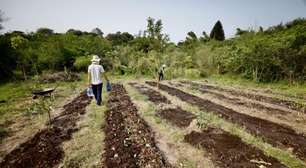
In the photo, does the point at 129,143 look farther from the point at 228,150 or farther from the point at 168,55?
the point at 168,55

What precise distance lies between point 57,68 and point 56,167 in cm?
1823

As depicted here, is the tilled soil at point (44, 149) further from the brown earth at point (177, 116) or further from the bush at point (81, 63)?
the bush at point (81, 63)

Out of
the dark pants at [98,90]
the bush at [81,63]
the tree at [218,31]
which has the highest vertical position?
the tree at [218,31]

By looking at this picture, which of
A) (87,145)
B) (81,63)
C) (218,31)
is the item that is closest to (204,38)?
(218,31)

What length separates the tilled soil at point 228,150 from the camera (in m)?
→ 3.75

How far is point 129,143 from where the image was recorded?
4582 mm

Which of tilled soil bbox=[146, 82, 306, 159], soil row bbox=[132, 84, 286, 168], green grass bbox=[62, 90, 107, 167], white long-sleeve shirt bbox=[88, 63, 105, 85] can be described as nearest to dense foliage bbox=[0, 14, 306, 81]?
white long-sleeve shirt bbox=[88, 63, 105, 85]

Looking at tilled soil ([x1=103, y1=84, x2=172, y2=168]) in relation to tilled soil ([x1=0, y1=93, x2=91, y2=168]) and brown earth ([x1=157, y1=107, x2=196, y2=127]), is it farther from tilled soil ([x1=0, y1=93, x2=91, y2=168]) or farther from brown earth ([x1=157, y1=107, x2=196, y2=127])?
tilled soil ([x1=0, y1=93, x2=91, y2=168])

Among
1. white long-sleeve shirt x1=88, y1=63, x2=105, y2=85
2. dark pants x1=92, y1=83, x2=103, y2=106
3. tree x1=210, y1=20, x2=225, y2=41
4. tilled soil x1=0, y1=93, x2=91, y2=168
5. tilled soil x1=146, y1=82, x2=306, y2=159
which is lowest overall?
tilled soil x1=0, y1=93, x2=91, y2=168

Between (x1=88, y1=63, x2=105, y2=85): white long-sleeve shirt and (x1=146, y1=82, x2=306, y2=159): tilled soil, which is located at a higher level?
(x1=88, y1=63, x2=105, y2=85): white long-sleeve shirt

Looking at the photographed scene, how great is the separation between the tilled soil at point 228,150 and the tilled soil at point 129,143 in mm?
917

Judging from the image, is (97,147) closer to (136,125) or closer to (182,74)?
(136,125)

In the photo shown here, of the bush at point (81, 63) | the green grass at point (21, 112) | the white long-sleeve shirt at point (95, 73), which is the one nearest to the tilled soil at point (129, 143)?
the white long-sleeve shirt at point (95, 73)

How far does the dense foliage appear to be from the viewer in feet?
42.7
